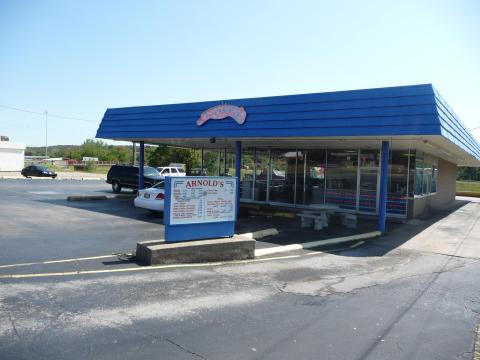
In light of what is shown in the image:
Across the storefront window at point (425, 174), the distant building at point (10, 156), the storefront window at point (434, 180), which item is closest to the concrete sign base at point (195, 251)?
the storefront window at point (425, 174)

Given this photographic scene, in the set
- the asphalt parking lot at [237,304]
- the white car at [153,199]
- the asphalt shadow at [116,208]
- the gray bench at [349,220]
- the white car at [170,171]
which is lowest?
the asphalt parking lot at [237,304]

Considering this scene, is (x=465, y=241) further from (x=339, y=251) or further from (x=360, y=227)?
(x=339, y=251)

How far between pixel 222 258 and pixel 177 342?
4568 mm

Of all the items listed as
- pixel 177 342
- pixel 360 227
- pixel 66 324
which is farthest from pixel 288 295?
pixel 360 227

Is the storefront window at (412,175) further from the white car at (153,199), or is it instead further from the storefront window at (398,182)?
the white car at (153,199)

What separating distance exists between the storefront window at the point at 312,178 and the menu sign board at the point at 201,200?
945cm

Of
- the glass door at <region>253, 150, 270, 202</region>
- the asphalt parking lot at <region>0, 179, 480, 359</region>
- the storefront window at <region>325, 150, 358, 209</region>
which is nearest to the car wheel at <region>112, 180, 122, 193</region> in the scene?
the glass door at <region>253, 150, 270, 202</region>

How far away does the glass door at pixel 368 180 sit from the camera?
17.7m

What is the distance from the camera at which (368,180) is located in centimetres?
1780

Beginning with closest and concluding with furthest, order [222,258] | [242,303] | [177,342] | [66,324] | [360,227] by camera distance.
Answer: [177,342] < [66,324] < [242,303] < [222,258] < [360,227]

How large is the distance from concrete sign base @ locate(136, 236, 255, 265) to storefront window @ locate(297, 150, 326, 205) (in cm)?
990

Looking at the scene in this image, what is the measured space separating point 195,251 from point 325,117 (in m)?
6.78

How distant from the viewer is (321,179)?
19141 millimetres

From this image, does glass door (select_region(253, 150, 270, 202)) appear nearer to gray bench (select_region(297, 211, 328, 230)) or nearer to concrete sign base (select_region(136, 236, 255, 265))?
gray bench (select_region(297, 211, 328, 230))
